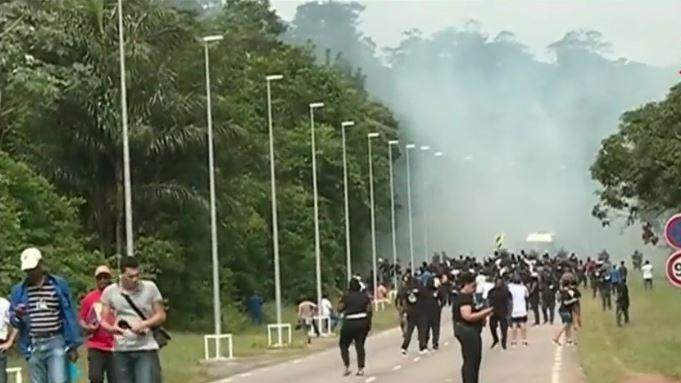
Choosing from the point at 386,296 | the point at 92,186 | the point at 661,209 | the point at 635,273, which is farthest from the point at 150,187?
the point at 635,273

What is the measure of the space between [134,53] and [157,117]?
3.51 meters

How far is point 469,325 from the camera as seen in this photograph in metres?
21.7

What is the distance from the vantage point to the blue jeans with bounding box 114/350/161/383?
15.4 metres

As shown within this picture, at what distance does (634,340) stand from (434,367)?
9.10 meters

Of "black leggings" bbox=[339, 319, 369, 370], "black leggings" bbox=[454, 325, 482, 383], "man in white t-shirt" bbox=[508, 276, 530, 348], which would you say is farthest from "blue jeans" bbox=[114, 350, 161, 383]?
"man in white t-shirt" bbox=[508, 276, 530, 348]

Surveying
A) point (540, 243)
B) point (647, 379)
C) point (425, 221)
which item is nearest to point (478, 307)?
point (647, 379)

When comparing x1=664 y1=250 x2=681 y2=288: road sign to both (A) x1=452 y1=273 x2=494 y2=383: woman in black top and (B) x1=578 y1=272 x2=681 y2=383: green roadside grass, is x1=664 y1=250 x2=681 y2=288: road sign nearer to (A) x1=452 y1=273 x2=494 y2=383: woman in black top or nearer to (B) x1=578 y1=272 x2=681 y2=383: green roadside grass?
(B) x1=578 y1=272 x2=681 y2=383: green roadside grass

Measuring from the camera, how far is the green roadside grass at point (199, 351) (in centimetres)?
3434

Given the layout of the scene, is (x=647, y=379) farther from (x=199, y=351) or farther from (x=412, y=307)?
(x=199, y=351)

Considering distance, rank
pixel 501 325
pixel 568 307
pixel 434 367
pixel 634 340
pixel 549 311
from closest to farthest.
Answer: pixel 434 367 → pixel 568 307 → pixel 501 325 → pixel 634 340 → pixel 549 311

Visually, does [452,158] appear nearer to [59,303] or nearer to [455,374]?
[455,374]

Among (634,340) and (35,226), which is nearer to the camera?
(634,340)

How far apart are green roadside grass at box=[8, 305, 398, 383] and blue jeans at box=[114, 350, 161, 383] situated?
13.3 metres

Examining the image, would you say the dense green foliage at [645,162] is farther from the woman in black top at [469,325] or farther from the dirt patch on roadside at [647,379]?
the woman in black top at [469,325]
